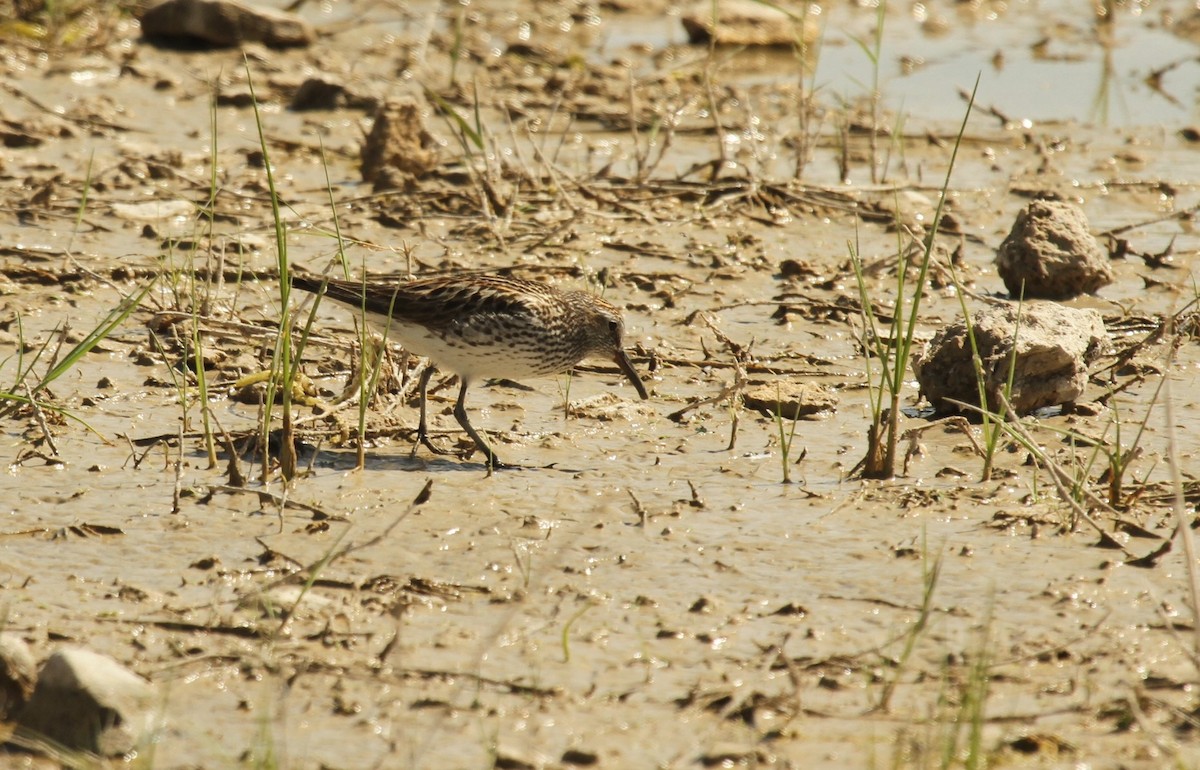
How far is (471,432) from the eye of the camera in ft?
23.5

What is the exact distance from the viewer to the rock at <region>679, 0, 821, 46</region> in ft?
50.1

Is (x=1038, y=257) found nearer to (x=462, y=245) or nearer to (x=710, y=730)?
(x=462, y=245)

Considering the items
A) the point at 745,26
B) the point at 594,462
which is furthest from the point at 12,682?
the point at 745,26

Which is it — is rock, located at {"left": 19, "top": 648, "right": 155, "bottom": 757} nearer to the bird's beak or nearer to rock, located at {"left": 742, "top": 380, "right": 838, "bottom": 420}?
the bird's beak

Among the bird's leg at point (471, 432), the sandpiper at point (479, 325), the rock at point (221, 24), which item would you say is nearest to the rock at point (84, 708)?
the bird's leg at point (471, 432)

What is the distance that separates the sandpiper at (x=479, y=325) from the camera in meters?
7.30

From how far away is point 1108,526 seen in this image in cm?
624

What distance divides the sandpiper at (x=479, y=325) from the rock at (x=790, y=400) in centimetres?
55

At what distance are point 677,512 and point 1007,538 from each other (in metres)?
1.29

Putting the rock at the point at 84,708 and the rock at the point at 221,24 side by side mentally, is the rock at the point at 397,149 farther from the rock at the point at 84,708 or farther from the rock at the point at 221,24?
the rock at the point at 84,708

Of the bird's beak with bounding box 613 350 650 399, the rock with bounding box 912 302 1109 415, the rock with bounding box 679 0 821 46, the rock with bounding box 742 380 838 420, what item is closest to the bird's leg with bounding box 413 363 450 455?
the bird's beak with bounding box 613 350 650 399

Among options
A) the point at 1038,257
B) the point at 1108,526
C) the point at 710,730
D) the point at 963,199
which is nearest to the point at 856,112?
Result: the point at 963,199

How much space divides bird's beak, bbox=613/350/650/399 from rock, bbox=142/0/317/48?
7333 mm

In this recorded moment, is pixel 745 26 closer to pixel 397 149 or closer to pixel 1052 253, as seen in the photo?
pixel 397 149
